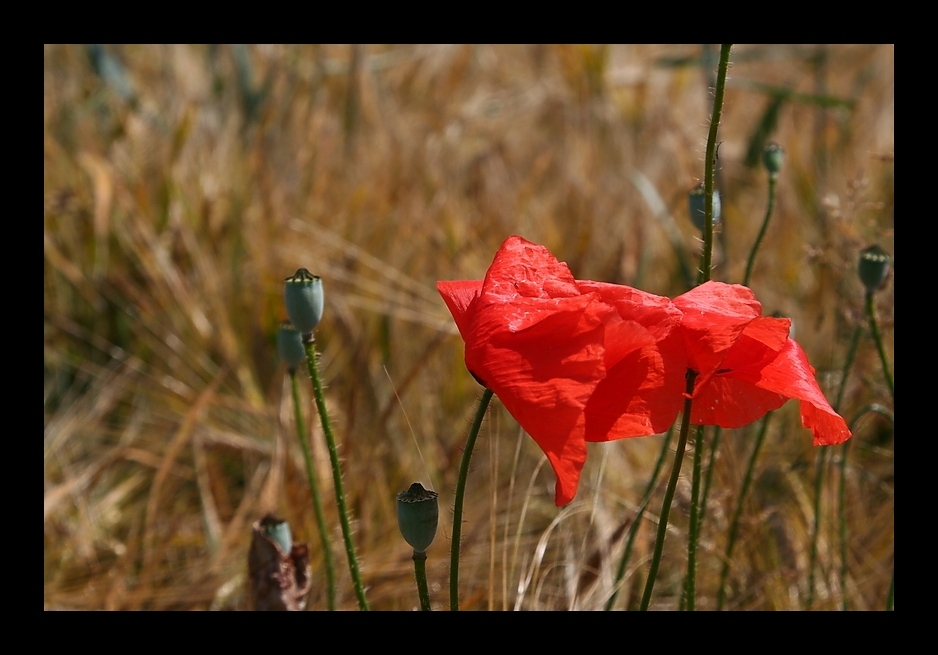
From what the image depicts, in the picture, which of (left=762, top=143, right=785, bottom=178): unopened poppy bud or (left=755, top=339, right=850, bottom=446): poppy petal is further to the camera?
(left=762, top=143, right=785, bottom=178): unopened poppy bud

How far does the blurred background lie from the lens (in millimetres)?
1273

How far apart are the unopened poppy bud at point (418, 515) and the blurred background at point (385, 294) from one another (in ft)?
0.60

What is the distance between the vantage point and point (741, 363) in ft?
2.22

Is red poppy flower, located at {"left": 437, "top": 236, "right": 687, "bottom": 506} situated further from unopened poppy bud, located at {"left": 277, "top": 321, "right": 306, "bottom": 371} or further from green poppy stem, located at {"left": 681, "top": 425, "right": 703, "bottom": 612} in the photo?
unopened poppy bud, located at {"left": 277, "top": 321, "right": 306, "bottom": 371}

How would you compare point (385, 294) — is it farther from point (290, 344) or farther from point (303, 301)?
point (303, 301)

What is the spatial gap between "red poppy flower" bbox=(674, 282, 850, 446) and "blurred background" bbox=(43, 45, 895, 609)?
25cm

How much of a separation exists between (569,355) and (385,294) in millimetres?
1105

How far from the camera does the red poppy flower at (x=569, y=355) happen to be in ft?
1.98

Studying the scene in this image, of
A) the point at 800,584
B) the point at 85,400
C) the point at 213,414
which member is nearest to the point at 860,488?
the point at 800,584

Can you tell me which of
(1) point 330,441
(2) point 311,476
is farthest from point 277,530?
(1) point 330,441

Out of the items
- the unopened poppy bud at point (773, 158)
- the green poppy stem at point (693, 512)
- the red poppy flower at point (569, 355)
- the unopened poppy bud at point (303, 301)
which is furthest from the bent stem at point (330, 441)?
the unopened poppy bud at point (773, 158)

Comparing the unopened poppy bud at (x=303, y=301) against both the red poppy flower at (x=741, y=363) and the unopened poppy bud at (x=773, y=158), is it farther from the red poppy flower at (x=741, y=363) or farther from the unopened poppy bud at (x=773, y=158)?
the unopened poppy bud at (x=773, y=158)

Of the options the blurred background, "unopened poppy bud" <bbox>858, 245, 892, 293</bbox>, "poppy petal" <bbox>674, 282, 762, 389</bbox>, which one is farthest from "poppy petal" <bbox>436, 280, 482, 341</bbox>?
"unopened poppy bud" <bbox>858, 245, 892, 293</bbox>

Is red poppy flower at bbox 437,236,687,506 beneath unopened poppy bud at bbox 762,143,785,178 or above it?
beneath
